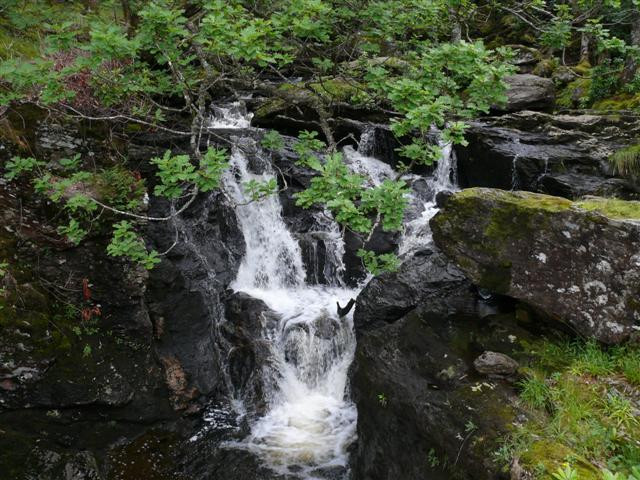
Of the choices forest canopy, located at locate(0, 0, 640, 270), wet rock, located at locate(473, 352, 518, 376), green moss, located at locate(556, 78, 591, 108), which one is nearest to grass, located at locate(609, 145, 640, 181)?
forest canopy, located at locate(0, 0, 640, 270)

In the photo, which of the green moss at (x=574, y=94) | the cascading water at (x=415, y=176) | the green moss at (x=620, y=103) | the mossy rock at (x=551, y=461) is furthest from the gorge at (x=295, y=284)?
the green moss at (x=574, y=94)

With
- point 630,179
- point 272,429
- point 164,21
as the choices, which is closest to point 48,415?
point 272,429

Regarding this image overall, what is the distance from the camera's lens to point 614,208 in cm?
604

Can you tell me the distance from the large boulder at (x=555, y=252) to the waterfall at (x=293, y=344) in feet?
6.94

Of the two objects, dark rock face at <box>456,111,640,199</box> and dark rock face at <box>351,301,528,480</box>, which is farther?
dark rock face at <box>456,111,640,199</box>

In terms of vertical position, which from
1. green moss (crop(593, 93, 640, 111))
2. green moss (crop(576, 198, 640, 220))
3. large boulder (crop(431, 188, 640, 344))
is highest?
green moss (crop(593, 93, 640, 111))

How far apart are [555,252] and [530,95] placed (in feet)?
42.3

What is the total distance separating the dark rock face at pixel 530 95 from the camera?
16594 millimetres

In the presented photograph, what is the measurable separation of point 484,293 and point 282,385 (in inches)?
175

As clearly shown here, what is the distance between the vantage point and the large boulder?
543cm

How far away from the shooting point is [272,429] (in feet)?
28.6

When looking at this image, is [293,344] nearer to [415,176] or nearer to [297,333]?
[297,333]

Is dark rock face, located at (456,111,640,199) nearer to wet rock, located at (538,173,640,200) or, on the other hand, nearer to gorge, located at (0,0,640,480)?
wet rock, located at (538,173,640,200)

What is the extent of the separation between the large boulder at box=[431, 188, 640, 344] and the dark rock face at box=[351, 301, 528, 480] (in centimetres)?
94
